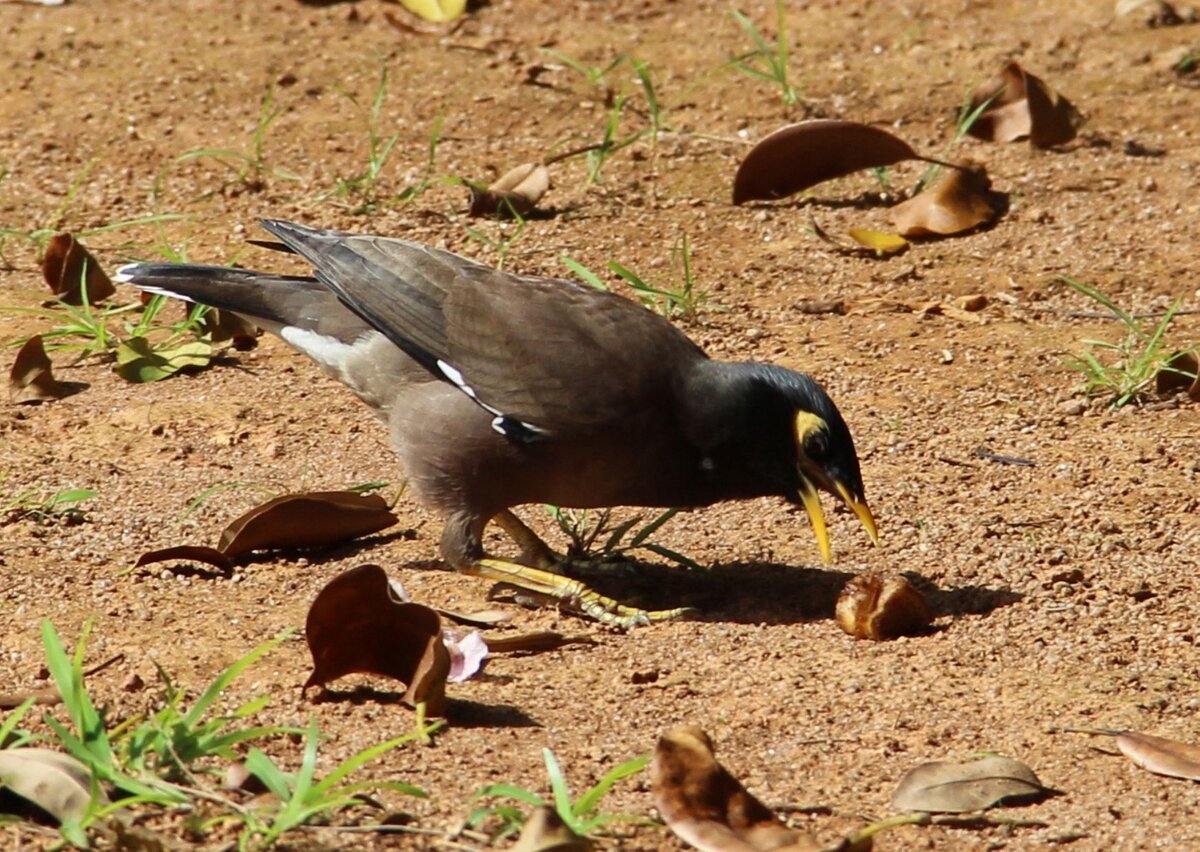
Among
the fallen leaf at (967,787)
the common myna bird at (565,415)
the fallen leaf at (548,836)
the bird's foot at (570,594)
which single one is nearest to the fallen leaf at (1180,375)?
the common myna bird at (565,415)

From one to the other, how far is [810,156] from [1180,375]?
203 centimetres

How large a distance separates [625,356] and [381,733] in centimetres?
176

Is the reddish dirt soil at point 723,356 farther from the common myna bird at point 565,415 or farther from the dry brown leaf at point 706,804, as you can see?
the common myna bird at point 565,415

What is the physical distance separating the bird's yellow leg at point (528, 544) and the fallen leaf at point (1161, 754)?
7.06ft

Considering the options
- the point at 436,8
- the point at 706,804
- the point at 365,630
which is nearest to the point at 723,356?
the point at 365,630

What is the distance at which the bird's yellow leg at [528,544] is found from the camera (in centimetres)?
581

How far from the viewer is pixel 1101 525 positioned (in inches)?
214

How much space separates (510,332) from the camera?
5.67m

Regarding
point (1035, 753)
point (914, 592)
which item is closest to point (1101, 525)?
point (914, 592)

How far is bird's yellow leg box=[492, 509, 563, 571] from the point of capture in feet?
19.1

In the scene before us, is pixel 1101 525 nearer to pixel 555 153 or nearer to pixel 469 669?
pixel 469 669

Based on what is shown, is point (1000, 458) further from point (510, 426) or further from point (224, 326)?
point (224, 326)

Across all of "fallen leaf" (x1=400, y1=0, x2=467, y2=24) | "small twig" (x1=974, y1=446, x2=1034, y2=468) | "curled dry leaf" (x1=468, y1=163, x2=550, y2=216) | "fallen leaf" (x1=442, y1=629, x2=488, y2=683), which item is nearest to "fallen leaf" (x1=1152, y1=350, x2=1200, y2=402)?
"small twig" (x1=974, y1=446, x2=1034, y2=468)

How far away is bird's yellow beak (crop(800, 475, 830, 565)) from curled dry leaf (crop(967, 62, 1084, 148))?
3.45 metres
